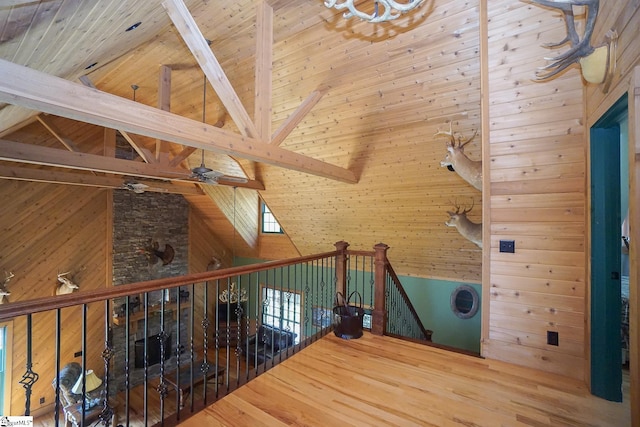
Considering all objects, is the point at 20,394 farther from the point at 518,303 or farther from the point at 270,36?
the point at 518,303

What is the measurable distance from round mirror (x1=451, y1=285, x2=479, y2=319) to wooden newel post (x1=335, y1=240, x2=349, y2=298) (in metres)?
3.71

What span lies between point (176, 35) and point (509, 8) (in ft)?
11.5

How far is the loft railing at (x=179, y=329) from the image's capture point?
1.75 metres

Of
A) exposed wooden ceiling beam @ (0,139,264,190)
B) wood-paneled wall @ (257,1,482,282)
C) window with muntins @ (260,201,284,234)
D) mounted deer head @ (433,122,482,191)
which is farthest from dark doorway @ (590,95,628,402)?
window with muntins @ (260,201,284,234)

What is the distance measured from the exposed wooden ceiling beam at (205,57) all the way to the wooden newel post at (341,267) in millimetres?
1660

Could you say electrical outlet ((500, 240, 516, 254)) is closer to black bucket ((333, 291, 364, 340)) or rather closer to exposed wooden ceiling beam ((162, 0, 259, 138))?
black bucket ((333, 291, 364, 340))

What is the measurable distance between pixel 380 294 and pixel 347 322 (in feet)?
1.79

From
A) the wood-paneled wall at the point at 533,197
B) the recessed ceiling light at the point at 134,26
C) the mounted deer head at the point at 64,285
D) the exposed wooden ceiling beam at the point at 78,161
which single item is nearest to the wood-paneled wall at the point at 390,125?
the wood-paneled wall at the point at 533,197

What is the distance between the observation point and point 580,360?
8.07ft

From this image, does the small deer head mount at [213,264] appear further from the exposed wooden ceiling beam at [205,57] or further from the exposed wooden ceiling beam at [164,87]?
the exposed wooden ceiling beam at [205,57]

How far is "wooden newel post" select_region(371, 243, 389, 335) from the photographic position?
→ 345 centimetres

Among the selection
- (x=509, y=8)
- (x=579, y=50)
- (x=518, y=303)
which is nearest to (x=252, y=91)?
(x=509, y=8)

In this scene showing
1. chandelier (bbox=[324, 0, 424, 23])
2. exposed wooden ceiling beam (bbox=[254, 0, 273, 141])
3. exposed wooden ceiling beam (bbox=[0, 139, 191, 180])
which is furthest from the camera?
exposed wooden ceiling beam (bbox=[0, 139, 191, 180])

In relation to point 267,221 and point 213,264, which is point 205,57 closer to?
point 267,221
